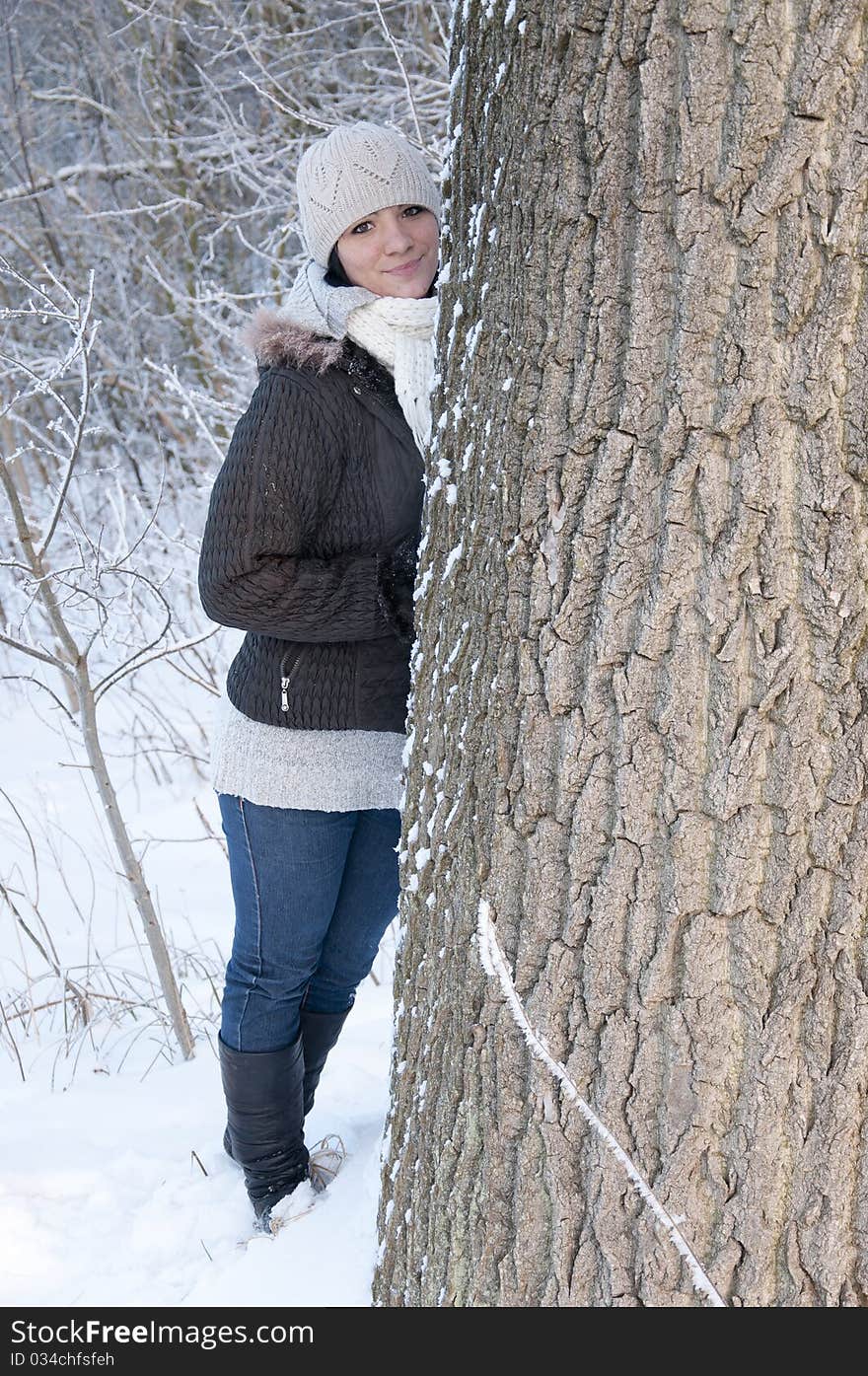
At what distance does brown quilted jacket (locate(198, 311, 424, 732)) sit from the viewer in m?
1.75

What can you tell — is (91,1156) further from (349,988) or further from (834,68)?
(834,68)

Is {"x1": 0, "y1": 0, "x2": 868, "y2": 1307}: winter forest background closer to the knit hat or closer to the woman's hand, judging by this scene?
the woman's hand

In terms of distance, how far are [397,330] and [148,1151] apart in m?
1.88

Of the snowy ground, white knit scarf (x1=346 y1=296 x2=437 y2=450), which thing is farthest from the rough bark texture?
the snowy ground

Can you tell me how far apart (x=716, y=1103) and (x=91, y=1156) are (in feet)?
5.66

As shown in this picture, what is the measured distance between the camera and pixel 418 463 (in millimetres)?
1831

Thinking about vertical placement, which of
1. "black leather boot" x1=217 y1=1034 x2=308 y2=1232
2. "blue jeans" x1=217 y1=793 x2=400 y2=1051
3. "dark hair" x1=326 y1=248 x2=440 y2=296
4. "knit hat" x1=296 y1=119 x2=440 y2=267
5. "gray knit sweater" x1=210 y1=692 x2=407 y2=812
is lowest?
"black leather boot" x1=217 y1=1034 x2=308 y2=1232

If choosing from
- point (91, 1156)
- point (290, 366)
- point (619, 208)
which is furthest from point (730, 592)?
point (91, 1156)

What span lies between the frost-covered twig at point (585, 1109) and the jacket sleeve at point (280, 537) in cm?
61

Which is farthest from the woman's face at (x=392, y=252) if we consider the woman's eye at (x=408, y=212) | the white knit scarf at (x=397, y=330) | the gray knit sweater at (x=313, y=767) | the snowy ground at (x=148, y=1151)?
the snowy ground at (x=148, y=1151)

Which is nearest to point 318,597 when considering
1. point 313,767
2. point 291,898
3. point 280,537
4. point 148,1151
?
point 280,537

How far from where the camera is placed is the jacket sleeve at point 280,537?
174 centimetres

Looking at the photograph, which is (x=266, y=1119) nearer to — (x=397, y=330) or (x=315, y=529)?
(x=315, y=529)

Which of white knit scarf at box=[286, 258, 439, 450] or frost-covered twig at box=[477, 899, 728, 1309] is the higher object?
white knit scarf at box=[286, 258, 439, 450]
